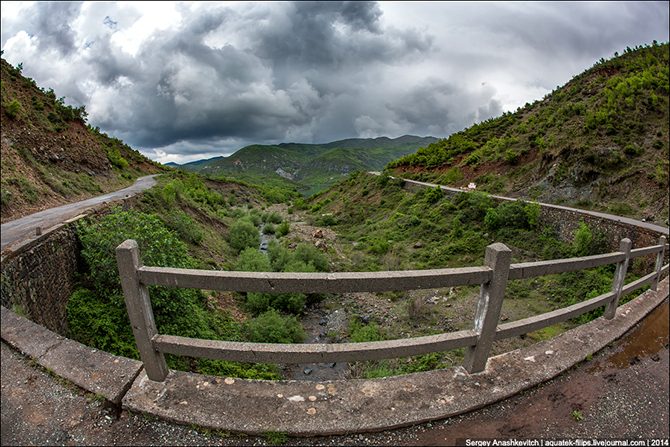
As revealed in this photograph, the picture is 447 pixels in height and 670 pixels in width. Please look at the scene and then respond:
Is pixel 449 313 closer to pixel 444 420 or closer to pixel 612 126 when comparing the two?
pixel 444 420

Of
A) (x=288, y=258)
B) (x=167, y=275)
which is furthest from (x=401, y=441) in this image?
(x=288, y=258)

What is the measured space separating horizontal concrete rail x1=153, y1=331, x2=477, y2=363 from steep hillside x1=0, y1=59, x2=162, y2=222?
11.3m

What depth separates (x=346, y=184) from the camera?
47.7 meters

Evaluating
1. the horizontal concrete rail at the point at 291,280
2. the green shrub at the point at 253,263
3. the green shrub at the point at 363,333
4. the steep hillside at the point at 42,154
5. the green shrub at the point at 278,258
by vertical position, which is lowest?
the green shrub at the point at 363,333

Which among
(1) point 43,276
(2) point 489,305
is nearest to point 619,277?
(2) point 489,305

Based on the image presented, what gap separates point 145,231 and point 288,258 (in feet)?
31.0

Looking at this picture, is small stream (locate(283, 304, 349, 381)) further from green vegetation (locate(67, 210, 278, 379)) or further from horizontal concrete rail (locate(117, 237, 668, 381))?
horizontal concrete rail (locate(117, 237, 668, 381))

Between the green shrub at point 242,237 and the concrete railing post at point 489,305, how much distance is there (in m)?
19.1

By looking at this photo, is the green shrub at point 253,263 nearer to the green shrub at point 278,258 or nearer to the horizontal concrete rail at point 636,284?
the green shrub at point 278,258

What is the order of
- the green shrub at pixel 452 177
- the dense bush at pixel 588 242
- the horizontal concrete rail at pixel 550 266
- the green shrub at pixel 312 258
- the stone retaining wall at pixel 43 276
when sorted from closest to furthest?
the horizontal concrete rail at pixel 550 266 → the stone retaining wall at pixel 43 276 → the dense bush at pixel 588 242 → the green shrub at pixel 312 258 → the green shrub at pixel 452 177

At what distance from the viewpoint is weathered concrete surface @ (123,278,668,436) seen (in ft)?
8.77

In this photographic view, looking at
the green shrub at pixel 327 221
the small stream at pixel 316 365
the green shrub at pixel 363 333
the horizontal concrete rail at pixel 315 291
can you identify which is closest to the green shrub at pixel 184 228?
the small stream at pixel 316 365

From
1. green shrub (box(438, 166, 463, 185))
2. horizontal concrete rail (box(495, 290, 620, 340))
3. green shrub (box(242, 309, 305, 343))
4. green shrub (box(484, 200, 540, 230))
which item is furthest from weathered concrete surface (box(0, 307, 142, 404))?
green shrub (box(438, 166, 463, 185))

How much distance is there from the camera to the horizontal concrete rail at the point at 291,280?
266 cm
